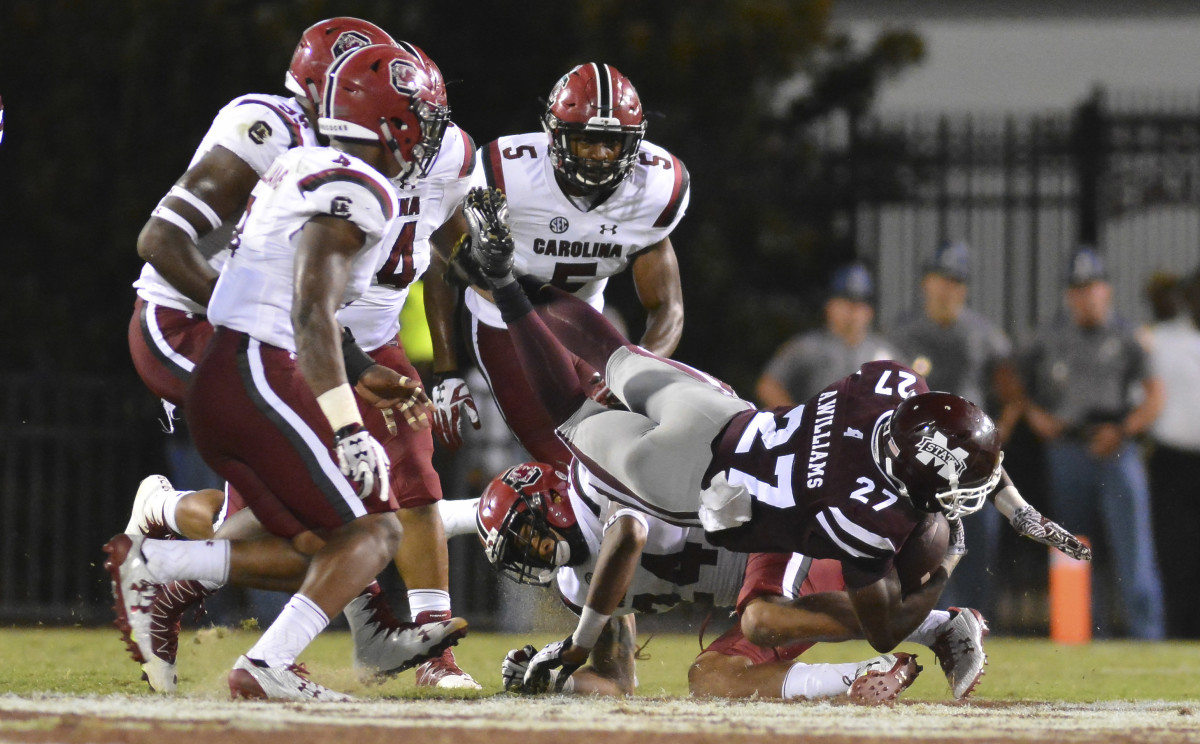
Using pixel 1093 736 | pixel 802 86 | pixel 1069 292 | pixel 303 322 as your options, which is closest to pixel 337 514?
pixel 303 322

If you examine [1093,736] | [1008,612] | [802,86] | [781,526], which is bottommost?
→ [1008,612]

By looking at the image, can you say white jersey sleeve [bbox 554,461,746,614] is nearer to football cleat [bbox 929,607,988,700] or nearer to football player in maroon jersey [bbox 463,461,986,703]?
football player in maroon jersey [bbox 463,461,986,703]

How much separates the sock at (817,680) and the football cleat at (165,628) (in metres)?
1.82

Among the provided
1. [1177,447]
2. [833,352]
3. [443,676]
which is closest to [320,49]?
[443,676]

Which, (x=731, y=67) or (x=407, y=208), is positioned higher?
(x=731, y=67)

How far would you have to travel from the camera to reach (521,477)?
18.3ft

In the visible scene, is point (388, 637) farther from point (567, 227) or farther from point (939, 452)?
point (567, 227)

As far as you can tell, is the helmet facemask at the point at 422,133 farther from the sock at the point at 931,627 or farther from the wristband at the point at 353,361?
the sock at the point at 931,627

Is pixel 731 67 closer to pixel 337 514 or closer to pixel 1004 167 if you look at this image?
pixel 1004 167

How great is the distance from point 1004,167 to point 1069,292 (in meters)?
1.67

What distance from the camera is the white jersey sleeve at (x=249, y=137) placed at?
543 centimetres

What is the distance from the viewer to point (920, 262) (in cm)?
1108

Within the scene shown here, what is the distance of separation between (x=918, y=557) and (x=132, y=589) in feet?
7.53

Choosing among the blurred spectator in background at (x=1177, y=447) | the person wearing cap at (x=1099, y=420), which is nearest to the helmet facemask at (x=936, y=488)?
the person wearing cap at (x=1099, y=420)
